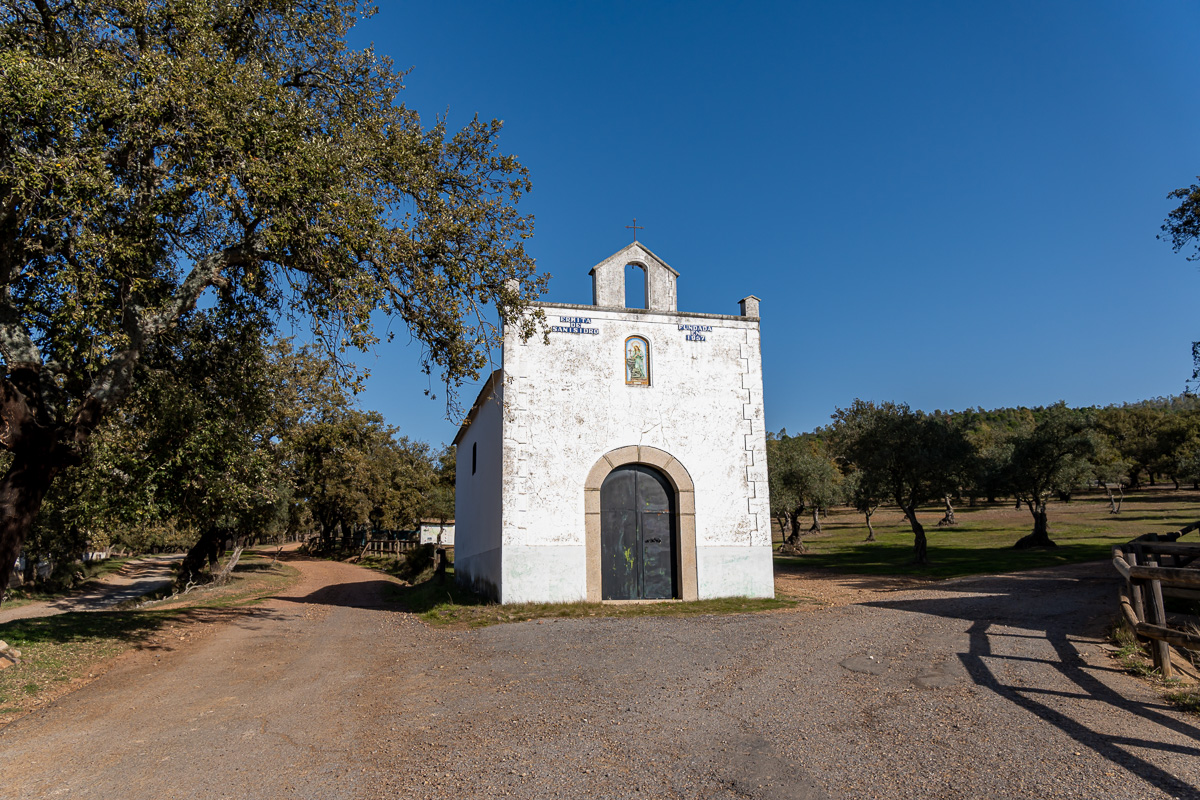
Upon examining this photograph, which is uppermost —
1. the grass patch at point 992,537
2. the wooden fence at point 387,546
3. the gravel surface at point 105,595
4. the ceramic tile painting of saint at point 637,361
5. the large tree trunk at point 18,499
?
the ceramic tile painting of saint at point 637,361

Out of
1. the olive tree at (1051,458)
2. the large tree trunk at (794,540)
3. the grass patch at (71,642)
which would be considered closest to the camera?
the grass patch at (71,642)

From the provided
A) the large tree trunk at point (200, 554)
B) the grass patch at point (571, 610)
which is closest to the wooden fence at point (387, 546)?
the large tree trunk at point (200, 554)

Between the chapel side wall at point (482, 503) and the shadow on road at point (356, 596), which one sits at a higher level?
the chapel side wall at point (482, 503)

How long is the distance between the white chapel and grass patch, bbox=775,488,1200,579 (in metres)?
9.51

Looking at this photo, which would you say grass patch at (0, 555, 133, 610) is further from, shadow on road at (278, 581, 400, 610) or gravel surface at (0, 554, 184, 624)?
shadow on road at (278, 581, 400, 610)

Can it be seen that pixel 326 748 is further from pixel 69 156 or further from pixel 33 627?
pixel 33 627

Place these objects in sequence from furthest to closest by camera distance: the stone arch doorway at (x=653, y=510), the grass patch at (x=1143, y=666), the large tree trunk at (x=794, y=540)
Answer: the large tree trunk at (x=794, y=540), the stone arch doorway at (x=653, y=510), the grass patch at (x=1143, y=666)

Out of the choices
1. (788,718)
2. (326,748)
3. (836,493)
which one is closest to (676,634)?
(788,718)

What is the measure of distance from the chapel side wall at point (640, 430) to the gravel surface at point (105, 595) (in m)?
11.7

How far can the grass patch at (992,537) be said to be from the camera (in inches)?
920

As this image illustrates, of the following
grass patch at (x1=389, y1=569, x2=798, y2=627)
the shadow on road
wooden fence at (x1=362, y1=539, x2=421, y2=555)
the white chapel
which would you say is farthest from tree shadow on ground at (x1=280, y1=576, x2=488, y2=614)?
wooden fence at (x1=362, y1=539, x2=421, y2=555)

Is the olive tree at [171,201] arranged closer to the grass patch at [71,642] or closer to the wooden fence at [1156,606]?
the grass patch at [71,642]

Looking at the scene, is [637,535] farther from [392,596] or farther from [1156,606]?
[392,596]

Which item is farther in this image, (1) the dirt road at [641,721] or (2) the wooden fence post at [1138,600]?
(2) the wooden fence post at [1138,600]
